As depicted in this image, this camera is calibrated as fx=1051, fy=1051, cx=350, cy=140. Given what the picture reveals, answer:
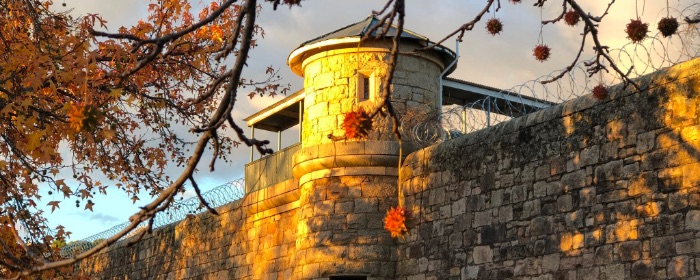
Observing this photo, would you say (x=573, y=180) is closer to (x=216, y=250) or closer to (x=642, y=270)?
(x=642, y=270)

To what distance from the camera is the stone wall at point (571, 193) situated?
8211 millimetres

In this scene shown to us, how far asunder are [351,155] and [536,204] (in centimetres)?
269

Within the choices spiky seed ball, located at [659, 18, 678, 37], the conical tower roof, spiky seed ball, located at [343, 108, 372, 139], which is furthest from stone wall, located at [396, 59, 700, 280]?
spiky seed ball, located at [343, 108, 372, 139]

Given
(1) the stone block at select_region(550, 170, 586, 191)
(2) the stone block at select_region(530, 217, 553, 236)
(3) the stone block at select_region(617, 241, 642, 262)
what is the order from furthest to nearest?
(2) the stone block at select_region(530, 217, 553, 236)
(1) the stone block at select_region(550, 170, 586, 191)
(3) the stone block at select_region(617, 241, 642, 262)

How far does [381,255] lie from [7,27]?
15.2ft

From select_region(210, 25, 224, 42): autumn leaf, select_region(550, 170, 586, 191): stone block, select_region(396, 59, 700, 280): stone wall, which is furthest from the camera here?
select_region(210, 25, 224, 42): autumn leaf

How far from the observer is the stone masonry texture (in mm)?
8258

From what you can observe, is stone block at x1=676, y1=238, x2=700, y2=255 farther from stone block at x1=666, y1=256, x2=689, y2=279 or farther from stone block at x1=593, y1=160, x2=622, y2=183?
stone block at x1=593, y1=160, x2=622, y2=183

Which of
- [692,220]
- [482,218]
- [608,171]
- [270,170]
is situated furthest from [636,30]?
[270,170]

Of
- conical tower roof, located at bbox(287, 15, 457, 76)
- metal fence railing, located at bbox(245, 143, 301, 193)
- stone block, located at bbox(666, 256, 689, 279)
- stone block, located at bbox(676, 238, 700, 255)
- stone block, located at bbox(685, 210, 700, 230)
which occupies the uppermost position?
conical tower roof, located at bbox(287, 15, 457, 76)

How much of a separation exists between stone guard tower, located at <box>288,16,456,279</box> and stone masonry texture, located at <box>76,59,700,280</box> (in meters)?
0.02

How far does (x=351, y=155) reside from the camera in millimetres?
11750

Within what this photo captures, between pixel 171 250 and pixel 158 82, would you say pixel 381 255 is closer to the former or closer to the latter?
pixel 158 82

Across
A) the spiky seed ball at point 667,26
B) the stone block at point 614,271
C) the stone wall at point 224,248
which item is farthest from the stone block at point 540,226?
the spiky seed ball at point 667,26
